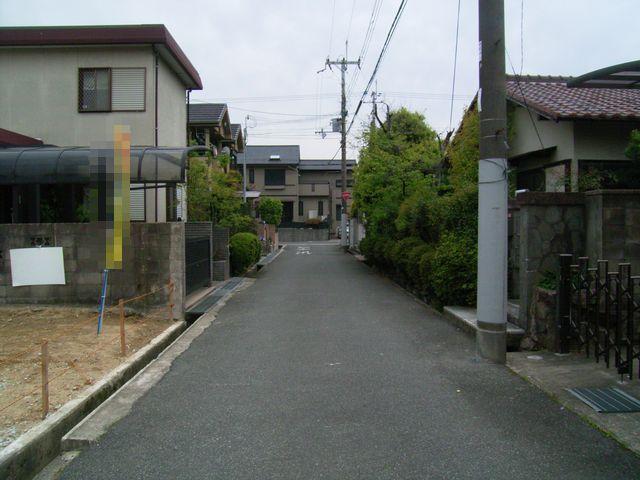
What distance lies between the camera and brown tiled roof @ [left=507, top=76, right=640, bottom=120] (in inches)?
403

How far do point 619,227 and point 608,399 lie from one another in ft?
8.82

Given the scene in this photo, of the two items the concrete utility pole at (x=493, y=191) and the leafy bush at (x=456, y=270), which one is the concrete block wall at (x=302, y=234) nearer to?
the leafy bush at (x=456, y=270)

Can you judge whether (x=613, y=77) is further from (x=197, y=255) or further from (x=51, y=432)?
(x=197, y=255)

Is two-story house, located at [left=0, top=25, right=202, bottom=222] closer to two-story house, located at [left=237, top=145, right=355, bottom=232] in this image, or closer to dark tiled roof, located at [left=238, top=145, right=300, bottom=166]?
two-story house, located at [left=237, top=145, right=355, bottom=232]

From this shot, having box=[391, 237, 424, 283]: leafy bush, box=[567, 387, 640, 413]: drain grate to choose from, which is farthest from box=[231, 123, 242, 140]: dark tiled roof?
box=[567, 387, 640, 413]: drain grate

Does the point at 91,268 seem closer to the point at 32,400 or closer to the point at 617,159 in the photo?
the point at 32,400

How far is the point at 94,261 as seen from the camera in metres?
9.23

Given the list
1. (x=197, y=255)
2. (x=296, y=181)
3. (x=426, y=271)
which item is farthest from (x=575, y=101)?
(x=296, y=181)

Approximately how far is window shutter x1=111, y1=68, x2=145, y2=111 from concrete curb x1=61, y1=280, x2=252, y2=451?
25.6ft

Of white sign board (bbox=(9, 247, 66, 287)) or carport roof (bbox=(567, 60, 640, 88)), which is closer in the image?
carport roof (bbox=(567, 60, 640, 88))

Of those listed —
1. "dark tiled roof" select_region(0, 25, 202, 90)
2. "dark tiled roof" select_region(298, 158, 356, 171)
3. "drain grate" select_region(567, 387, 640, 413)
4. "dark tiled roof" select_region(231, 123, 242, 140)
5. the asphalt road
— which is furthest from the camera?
"dark tiled roof" select_region(298, 158, 356, 171)

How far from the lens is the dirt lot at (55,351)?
471 cm

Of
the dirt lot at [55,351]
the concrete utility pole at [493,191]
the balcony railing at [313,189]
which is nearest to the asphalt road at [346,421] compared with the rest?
the concrete utility pole at [493,191]

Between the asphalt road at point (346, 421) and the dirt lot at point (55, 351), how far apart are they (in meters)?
0.74
